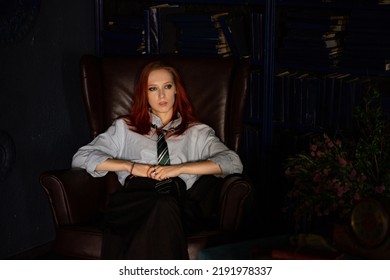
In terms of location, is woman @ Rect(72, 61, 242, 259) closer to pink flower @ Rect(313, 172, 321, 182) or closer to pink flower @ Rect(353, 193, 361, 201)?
pink flower @ Rect(313, 172, 321, 182)

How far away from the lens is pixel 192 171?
342 centimetres

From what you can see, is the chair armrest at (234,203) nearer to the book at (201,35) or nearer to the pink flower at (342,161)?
the pink flower at (342,161)

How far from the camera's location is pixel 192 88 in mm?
3814

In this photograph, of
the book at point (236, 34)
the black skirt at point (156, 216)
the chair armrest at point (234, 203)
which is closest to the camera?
the black skirt at point (156, 216)

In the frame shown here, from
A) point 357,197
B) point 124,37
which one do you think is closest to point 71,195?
point 357,197

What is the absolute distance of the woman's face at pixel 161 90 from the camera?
11.6 ft

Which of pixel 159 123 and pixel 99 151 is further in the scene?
pixel 159 123

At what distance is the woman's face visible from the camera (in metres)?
3.54

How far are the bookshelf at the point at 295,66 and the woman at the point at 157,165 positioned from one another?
77 cm

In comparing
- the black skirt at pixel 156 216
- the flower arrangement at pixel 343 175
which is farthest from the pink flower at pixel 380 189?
the black skirt at pixel 156 216

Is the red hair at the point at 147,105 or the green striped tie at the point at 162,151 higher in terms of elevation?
the red hair at the point at 147,105

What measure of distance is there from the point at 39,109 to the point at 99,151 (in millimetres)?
682

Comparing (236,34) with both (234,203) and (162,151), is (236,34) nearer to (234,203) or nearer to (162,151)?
(162,151)
